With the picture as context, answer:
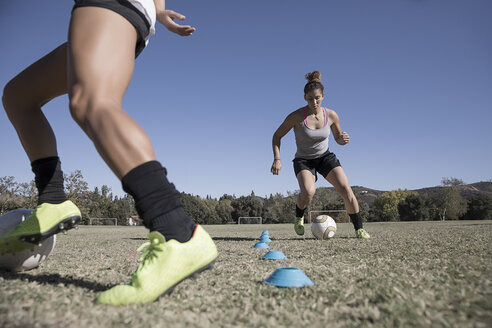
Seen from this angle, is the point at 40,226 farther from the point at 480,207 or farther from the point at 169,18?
the point at 480,207

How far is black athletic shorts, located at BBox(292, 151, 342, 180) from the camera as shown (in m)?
5.83

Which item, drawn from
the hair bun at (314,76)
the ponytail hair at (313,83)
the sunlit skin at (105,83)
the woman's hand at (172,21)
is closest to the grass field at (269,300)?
the sunlit skin at (105,83)

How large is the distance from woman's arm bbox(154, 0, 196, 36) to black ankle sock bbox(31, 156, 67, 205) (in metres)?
1.29

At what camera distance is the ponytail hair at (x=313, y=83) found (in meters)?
5.77

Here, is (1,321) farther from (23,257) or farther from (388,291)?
(388,291)

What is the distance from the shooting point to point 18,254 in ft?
7.12

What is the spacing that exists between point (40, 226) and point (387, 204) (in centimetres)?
7653

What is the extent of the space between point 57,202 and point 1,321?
109 cm

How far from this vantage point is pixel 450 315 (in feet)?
4.09

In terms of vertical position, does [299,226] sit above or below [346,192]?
below

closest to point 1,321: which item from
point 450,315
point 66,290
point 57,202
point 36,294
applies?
point 36,294

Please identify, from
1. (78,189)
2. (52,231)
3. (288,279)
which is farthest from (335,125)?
(78,189)

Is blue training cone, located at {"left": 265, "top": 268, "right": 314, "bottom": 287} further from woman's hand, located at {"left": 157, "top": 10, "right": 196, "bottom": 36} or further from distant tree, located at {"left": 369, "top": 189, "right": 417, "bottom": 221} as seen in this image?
distant tree, located at {"left": 369, "top": 189, "right": 417, "bottom": 221}

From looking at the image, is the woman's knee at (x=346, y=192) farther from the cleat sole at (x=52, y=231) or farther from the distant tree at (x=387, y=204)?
the distant tree at (x=387, y=204)
